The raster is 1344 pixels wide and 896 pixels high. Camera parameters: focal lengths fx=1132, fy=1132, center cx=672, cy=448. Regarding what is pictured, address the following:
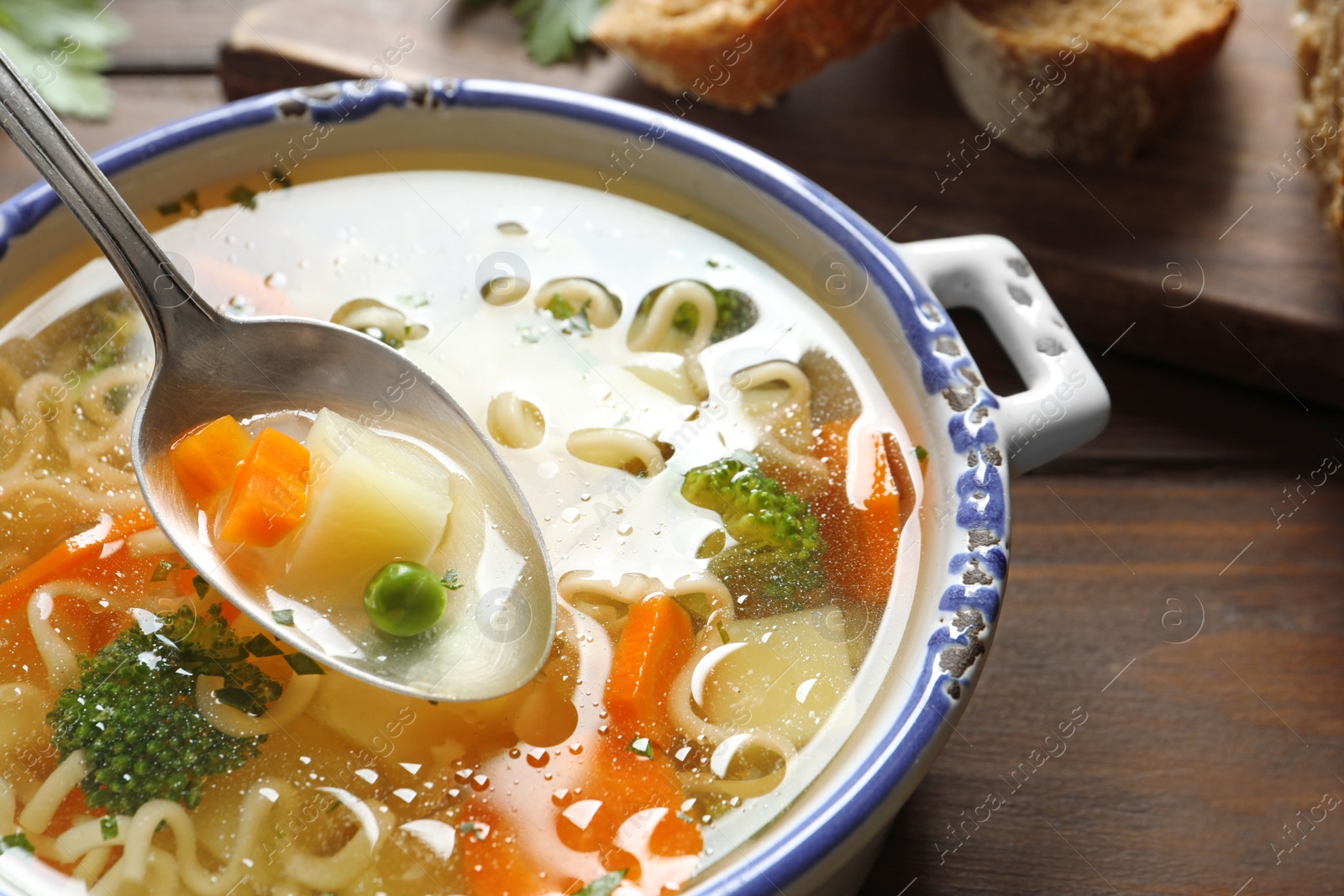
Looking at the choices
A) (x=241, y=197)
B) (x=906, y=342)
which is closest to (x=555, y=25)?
(x=241, y=197)

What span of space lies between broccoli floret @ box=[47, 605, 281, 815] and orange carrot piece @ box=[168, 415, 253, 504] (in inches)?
9.6

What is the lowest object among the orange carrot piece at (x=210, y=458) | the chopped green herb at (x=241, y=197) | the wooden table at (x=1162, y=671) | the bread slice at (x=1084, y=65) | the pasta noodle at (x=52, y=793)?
the wooden table at (x=1162, y=671)

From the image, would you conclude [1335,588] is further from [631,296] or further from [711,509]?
[631,296]

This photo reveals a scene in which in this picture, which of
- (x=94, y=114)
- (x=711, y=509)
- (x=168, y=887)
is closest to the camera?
(x=168, y=887)

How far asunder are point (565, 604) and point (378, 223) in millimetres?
977

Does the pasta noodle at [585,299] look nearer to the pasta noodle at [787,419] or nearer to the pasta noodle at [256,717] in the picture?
the pasta noodle at [787,419]

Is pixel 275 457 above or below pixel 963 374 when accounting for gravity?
above

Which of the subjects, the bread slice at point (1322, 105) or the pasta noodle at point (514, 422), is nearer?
the pasta noodle at point (514, 422)

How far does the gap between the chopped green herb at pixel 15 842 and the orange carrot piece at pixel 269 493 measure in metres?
0.51

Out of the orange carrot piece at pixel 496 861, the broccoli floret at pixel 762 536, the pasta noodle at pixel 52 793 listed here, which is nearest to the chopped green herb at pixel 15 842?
the pasta noodle at pixel 52 793

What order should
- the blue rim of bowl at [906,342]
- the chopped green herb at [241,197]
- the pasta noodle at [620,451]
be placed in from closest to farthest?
the blue rim of bowl at [906,342]
the pasta noodle at [620,451]
the chopped green herb at [241,197]

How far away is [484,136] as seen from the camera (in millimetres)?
2396

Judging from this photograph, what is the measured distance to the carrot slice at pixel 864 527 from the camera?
196 cm

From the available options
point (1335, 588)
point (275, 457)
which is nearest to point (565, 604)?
point (275, 457)
